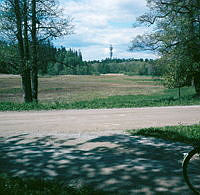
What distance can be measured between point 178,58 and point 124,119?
11.0 metres

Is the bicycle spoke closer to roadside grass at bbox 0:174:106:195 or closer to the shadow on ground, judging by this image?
the shadow on ground

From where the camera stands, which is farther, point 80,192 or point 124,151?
point 124,151

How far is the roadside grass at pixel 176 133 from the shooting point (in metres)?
8.18

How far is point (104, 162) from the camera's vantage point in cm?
591

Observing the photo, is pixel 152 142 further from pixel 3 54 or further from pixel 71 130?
pixel 3 54

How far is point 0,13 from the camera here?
1656cm

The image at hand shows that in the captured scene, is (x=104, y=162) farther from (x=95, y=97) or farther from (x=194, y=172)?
(x=95, y=97)

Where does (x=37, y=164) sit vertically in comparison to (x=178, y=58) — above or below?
below

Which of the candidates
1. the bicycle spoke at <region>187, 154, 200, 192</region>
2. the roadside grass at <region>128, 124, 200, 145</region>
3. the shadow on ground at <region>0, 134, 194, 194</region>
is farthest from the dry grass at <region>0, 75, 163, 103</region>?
the bicycle spoke at <region>187, 154, 200, 192</region>

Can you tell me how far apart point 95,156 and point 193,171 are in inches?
92.9

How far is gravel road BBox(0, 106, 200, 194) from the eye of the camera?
4.82 m

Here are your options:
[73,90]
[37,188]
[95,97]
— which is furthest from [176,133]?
[73,90]

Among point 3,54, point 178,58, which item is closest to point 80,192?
point 3,54

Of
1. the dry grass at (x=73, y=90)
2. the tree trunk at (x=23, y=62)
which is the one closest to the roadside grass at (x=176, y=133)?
the tree trunk at (x=23, y=62)
